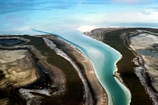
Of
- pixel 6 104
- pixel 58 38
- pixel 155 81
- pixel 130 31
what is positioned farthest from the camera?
pixel 130 31

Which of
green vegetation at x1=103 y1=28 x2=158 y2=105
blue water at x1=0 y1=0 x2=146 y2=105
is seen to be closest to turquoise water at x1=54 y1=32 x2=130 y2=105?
blue water at x1=0 y1=0 x2=146 y2=105

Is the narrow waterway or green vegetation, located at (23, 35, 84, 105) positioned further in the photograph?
the narrow waterway

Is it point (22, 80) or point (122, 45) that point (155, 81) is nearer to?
point (122, 45)

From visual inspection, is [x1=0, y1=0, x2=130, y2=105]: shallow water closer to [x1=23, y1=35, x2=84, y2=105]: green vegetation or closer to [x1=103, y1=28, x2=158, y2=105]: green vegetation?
[x1=103, y1=28, x2=158, y2=105]: green vegetation

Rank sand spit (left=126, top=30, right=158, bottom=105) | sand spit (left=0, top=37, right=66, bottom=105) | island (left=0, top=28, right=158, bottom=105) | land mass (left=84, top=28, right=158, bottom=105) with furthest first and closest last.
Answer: sand spit (left=126, top=30, right=158, bottom=105), land mass (left=84, top=28, right=158, bottom=105), sand spit (left=0, top=37, right=66, bottom=105), island (left=0, top=28, right=158, bottom=105)

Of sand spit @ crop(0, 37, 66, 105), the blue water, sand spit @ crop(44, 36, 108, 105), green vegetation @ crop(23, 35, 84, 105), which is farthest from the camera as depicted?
the blue water

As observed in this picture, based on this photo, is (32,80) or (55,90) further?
(32,80)

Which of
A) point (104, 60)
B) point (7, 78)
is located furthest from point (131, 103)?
point (7, 78)
